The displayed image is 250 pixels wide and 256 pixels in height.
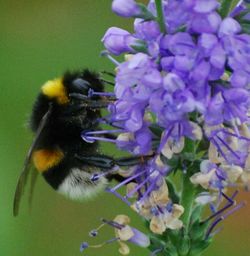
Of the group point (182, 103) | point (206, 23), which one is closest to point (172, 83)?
point (182, 103)

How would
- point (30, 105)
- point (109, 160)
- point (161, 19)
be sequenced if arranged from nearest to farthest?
point (161, 19) < point (109, 160) < point (30, 105)

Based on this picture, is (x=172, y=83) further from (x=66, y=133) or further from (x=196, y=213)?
(x=66, y=133)

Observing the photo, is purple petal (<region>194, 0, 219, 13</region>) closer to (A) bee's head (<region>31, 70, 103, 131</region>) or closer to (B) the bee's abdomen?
(A) bee's head (<region>31, 70, 103, 131</region>)

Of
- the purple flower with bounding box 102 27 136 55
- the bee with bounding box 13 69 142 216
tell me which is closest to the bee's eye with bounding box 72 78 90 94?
the bee with bounding box 13 69 142 216

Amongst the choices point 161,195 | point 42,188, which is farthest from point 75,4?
point 161,195

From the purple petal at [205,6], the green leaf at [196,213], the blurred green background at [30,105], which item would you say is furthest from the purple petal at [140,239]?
the blurred green background at [30,105]

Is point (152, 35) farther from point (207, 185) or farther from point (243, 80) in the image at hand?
point (207, 185)

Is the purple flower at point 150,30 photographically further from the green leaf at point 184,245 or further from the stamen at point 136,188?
the green leaf at point 184,245
